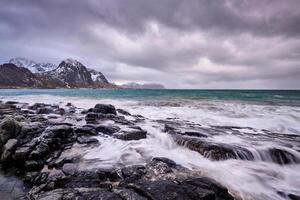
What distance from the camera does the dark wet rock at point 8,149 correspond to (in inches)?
252

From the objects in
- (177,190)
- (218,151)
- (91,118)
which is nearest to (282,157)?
(218,151)

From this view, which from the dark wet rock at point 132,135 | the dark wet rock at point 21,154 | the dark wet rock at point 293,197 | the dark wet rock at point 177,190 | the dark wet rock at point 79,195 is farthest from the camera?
the dark wet rock at point 132,135

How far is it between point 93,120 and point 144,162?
6845mm

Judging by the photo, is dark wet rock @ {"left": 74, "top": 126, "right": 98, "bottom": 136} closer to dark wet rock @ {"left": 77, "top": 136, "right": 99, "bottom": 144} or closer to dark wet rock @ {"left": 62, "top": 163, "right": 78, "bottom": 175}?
dark wet rock @ {"left": 77, "top": 136, "right": 99, "bottom": 144}

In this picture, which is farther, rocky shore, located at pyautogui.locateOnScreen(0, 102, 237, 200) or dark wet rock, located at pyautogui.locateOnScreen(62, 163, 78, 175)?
dark wet rock, located at pyautogui.locateOnScreen(62, 163, 78, 175)

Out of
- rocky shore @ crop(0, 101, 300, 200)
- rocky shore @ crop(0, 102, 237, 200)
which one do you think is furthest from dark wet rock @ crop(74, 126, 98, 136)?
rocky shore @ crop(0, 102, 237, 200)

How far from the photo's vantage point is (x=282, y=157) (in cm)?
742

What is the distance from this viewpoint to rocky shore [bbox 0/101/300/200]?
4164mm

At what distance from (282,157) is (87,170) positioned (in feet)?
23.0

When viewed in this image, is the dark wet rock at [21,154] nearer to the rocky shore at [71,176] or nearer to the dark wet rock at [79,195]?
the rocky shore at [71,176]

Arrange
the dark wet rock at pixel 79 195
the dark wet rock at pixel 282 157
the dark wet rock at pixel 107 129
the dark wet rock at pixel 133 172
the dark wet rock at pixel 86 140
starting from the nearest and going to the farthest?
the dark wet rock at pixel 79 195
the dark wet rock at pixel 133 172
the dark wet rock at pixel 282 157
the dark wet rock at pixel 86 140
the dark wet rock at pixel 107 129

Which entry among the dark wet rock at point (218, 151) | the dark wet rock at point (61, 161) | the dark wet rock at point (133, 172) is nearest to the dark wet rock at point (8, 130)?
the dark wet rock at point (61, 161)

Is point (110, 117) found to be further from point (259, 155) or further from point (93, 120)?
point (259, 155)

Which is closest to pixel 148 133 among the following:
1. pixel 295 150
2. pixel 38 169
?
pixel 38 169
